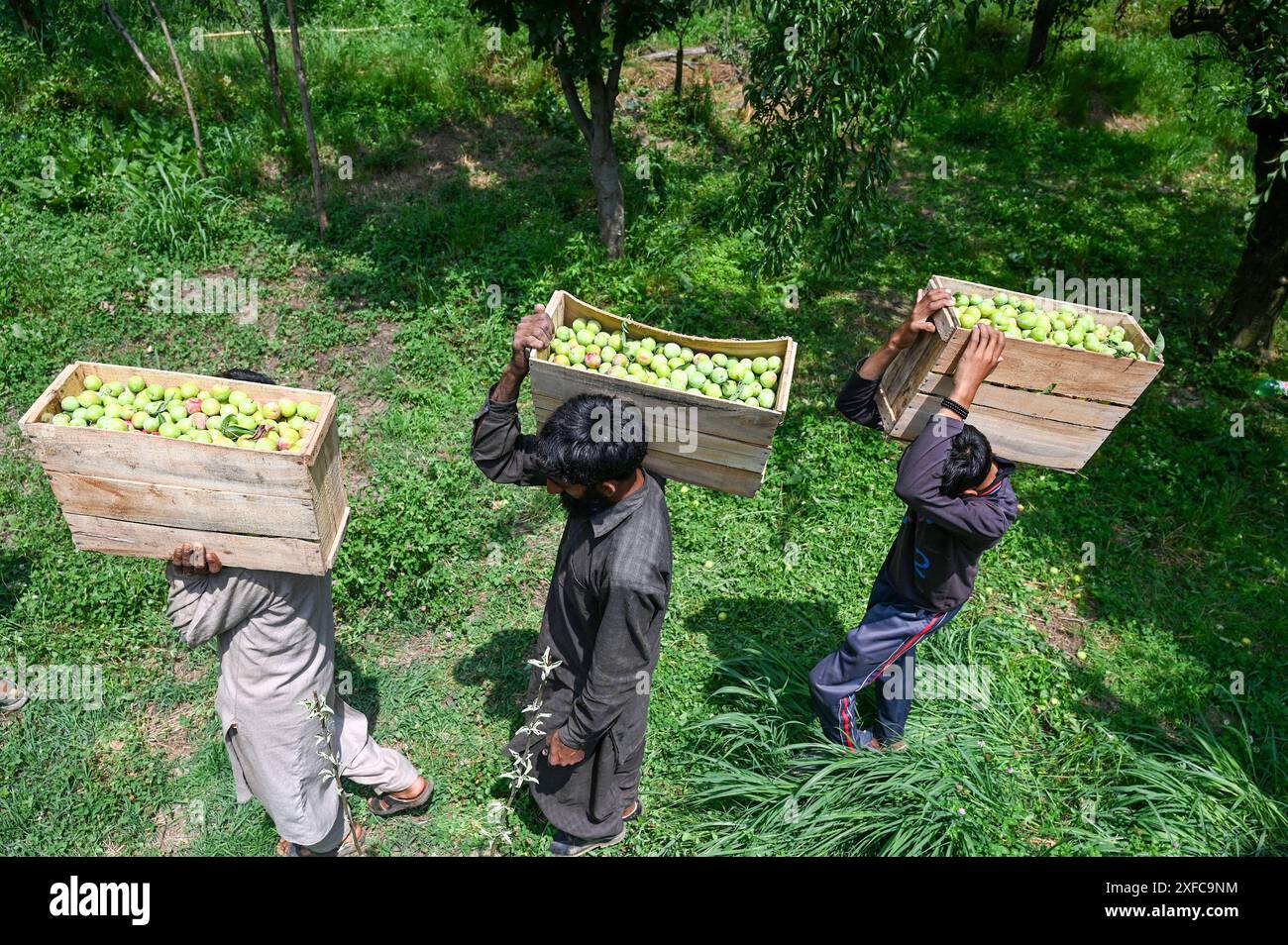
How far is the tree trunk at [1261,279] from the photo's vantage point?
674 centimetres

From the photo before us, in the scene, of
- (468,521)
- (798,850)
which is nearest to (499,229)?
(468,521)

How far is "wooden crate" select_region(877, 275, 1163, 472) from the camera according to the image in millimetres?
3350

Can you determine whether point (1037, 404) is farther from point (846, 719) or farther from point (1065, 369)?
point (846, 719)

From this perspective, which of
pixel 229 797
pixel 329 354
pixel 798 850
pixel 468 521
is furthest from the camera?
pixel 329 354

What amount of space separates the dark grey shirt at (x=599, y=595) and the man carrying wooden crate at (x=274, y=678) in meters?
0.94

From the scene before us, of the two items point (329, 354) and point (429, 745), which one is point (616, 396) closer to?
point (429, 745)

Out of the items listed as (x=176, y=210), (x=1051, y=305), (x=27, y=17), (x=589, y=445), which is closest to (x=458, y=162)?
(x=176, y=210)

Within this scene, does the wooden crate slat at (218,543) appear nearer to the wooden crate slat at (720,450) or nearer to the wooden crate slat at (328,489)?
the wooden crate slat at (328,489)

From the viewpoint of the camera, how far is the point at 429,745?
175 inches

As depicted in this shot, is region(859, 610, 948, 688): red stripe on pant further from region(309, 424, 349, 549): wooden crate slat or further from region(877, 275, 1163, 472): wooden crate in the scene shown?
region(309, 424, 349, 549): wooden crate slat

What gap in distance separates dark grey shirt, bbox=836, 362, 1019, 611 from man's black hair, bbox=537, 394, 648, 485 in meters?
1.17

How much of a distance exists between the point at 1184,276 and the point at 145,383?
9144mm

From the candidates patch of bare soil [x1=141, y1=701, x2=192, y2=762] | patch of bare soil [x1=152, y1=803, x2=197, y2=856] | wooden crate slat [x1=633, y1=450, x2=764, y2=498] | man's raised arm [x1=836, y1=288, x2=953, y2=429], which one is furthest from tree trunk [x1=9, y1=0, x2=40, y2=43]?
man's raised arm [x1=836, y1=288, x2=953, y2=429]

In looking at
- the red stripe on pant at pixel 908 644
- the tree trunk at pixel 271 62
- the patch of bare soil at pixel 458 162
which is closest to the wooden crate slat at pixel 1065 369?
the red stripe on pant at pixel 908 644
